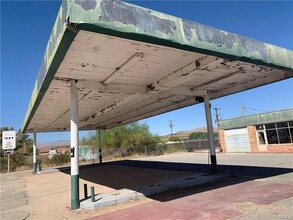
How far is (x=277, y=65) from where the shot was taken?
881 cm

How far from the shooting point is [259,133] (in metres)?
31.3

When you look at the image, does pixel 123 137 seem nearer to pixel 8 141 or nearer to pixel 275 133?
pixel 8 141

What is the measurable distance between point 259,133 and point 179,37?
2810 centimetres

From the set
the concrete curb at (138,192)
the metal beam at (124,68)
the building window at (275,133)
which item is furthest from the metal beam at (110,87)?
the building window at (275,133)

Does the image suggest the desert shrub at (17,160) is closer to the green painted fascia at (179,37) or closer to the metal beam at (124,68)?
the metal beam at (124,68)

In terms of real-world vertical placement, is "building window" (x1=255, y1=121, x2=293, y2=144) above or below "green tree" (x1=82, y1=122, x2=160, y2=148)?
below

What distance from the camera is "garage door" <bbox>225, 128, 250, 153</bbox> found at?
3234 centimetres

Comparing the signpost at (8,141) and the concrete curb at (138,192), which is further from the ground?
the signpost at (8,141)

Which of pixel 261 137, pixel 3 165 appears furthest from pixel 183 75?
pixel 3 165

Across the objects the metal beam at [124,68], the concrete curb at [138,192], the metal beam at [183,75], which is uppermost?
the metal beam at [124,68]

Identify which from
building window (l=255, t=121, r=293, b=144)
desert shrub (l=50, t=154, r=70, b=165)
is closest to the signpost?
desert shrub (l=50, t=154, r=70, b=165)

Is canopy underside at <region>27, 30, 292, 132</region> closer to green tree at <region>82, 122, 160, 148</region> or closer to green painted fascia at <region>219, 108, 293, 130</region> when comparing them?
green painted fascia at <region>219, 108, 293, 130</region>

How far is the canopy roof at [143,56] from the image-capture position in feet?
18.3

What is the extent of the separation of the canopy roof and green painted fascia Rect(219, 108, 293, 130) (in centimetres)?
1826
